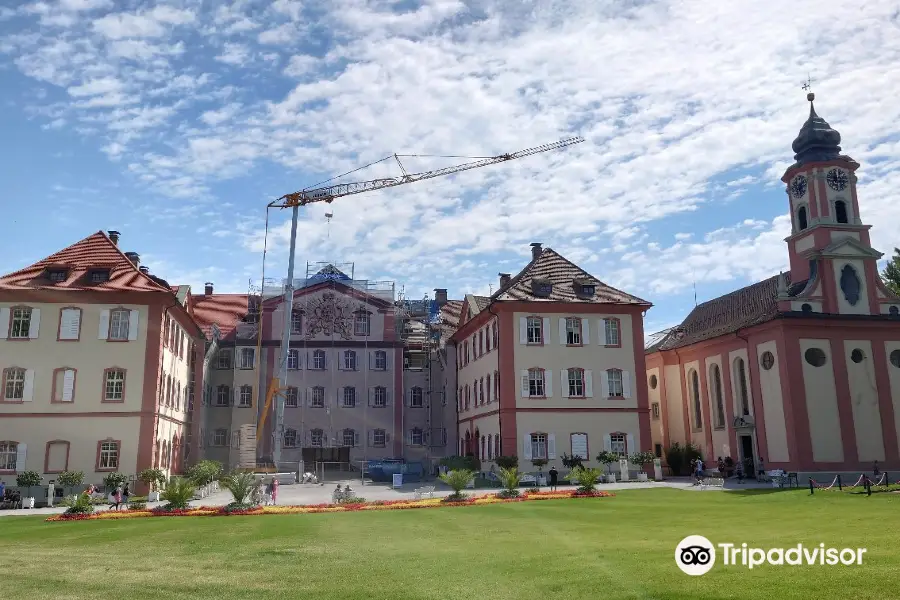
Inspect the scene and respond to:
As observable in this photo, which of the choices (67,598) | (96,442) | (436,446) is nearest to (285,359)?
(436,446)

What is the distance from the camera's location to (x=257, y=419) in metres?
57.1

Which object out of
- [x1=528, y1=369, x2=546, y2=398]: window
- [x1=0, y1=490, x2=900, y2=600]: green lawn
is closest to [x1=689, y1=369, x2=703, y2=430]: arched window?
[x1=528, y1=369, x2=546, y2=398]: window

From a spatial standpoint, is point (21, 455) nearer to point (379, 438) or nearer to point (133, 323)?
point (133, 323)

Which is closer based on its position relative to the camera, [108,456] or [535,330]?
[108,456]

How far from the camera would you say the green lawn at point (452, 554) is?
12.1m

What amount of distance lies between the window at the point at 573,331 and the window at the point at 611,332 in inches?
67.2

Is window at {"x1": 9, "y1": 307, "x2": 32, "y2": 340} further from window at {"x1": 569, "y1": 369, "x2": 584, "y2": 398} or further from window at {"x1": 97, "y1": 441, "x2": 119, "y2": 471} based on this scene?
window at {"x1": 569, "y1": 369, "x2": 584, "y2": 398}

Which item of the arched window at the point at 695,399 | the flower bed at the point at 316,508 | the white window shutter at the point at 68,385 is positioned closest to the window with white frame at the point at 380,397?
the arched window at the point at 695,399

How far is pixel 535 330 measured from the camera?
46.5m

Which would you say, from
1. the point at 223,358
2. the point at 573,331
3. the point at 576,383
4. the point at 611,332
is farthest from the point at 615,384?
the point at 223,358

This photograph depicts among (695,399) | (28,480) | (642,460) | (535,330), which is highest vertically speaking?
(535,330)

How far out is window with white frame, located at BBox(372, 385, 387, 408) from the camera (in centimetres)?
5869

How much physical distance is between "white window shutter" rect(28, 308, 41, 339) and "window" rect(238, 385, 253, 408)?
19484 mm

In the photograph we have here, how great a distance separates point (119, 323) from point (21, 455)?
7908 millimetres
